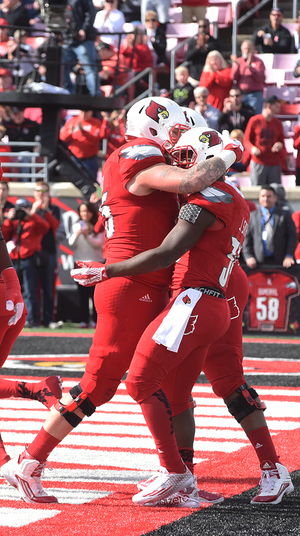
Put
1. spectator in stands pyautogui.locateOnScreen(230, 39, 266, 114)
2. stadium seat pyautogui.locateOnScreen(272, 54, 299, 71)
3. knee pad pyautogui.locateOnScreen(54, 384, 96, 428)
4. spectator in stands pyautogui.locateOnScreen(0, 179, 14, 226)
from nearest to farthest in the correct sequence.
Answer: knee pad pyautogui.locateOnScreen(54, 384, 96, 428), spectator in stands pyautogui.locateOnScreen(0, 179, 14, 226), spectator in stands pyautogui.locateOnScreen(230, 39, 266, 114), stadium seat pyautogui.locateOnScreen(272, 54, 299, 71)

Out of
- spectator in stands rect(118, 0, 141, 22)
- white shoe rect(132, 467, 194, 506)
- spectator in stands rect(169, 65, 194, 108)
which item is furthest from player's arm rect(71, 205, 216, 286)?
spectator in stands rect(118, 0, 141, 22)

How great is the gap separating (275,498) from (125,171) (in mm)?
1638

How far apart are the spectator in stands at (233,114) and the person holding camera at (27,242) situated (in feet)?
11.9

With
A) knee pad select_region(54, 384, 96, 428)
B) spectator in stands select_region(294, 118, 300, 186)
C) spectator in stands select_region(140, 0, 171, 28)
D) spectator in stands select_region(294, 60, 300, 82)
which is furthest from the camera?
spectator in stands select_region(140, 0, 171, 28)

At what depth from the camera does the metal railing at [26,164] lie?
47.0 feet

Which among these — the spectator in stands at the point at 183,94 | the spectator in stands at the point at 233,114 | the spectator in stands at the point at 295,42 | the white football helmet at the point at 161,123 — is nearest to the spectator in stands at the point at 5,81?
the spectator in stands at the point at 183,94

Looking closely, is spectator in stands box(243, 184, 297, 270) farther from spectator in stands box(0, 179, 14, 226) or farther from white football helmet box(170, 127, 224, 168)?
white football helmet box(170, 127, 224, 168)

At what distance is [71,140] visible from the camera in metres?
14.1

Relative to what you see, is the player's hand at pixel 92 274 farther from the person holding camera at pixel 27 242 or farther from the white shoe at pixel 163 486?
the person holding camera at pixel 27 242

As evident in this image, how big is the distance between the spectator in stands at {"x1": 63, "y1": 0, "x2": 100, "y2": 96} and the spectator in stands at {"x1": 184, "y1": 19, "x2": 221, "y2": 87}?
2251 millimetres

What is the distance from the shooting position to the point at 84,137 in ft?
45.6

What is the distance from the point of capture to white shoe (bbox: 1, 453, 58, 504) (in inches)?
146

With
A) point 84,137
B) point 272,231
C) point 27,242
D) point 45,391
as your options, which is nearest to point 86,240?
point 27,242

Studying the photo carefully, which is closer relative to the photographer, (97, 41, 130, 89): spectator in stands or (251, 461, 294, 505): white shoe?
(251, 461, 294, 505): white shoe
